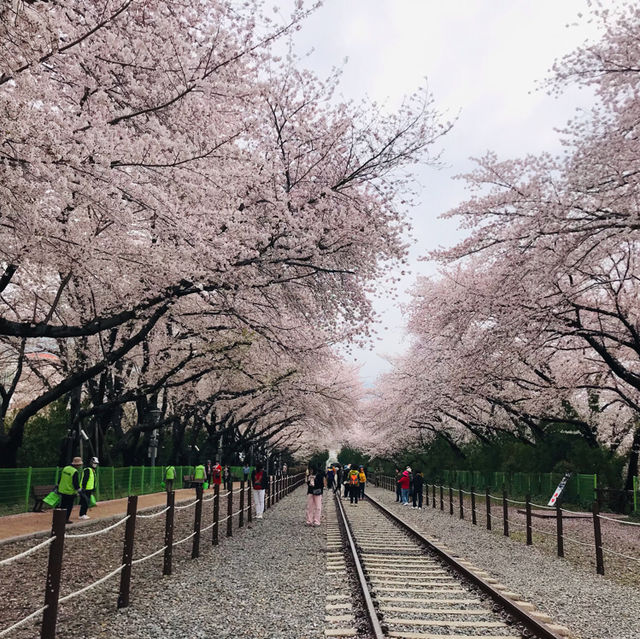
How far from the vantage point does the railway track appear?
602 centimetres

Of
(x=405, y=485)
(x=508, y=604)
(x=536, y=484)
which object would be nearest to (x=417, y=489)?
(x=405, y=485)

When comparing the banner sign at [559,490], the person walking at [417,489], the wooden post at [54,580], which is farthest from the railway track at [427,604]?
the person walking at [417,489]

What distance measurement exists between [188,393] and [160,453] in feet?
40.3

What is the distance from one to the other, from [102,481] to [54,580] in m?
18.8

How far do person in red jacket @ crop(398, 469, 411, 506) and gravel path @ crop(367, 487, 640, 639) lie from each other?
13.1 meters

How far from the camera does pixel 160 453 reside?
129ft

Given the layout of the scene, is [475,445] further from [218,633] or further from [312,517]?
[218,633]

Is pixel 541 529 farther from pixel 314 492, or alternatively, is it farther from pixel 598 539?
pixel 598 539

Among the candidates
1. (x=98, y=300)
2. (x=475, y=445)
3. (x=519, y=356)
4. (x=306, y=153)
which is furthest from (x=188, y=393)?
(x=475, y=445)

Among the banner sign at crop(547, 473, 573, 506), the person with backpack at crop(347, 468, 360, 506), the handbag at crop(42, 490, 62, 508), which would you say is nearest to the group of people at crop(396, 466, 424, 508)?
the person with backpack at crop(347, 468, 360, 506)

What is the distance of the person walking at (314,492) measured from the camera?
55.4 feet

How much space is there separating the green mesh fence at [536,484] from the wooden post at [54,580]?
52.6 feet

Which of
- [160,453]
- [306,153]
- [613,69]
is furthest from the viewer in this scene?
[160,453]

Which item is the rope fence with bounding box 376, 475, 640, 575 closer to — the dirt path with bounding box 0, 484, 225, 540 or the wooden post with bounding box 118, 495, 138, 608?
the wooden post with bounding box 118, 495, 138, 608
